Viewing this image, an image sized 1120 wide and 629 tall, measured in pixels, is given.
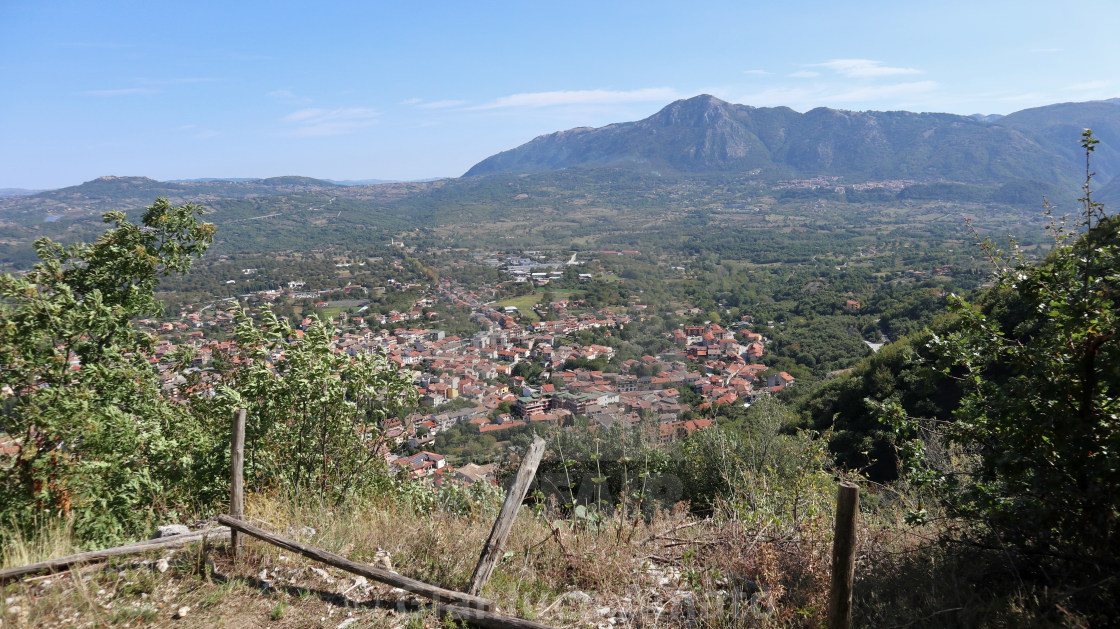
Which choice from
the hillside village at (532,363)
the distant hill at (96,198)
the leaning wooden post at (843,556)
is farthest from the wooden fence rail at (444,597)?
the distant hill at (96,198)

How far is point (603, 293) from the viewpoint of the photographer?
54219 millimetres

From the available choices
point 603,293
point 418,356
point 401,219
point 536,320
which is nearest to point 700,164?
point 401,219

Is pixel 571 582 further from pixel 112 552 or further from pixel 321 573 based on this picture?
pixel 112 552

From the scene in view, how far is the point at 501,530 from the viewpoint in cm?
280

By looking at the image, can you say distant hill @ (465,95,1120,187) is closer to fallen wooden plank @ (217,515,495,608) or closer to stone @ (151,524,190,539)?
fallen wooden plank @ (217,515,495,608)

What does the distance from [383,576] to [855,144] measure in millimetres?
172039

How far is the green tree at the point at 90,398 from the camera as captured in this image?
356 cm

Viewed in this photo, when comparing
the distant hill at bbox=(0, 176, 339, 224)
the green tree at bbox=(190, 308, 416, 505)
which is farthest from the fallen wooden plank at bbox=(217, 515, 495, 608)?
the distant hill at bbox=(0, 176, 339, 224)

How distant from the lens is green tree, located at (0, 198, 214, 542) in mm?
3561

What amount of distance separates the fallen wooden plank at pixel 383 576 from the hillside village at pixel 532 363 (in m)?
7.07

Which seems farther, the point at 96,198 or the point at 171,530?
the point at 96,198

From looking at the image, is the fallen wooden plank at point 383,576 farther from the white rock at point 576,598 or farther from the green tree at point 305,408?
the green tree at point 305,408

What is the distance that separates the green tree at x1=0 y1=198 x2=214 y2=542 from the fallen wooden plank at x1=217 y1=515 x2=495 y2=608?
4.79ft

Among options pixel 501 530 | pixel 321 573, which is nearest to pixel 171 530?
pixel 321 573
